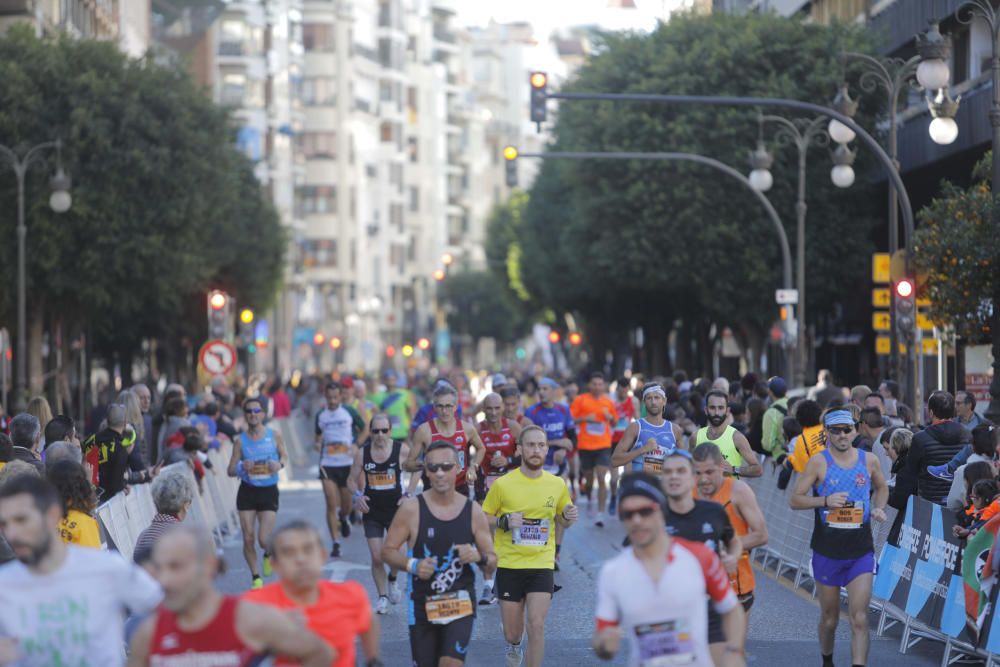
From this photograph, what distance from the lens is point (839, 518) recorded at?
13.1 m

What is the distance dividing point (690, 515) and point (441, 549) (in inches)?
56.4

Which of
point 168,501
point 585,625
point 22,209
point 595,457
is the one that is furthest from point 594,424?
point 22,209

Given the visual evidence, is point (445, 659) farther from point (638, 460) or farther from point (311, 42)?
point (311, 42)

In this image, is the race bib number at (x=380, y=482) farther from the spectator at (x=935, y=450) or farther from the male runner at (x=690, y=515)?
the male runner at (x=690, y=515)

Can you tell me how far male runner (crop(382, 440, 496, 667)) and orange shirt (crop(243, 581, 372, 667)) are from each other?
293 centimetres

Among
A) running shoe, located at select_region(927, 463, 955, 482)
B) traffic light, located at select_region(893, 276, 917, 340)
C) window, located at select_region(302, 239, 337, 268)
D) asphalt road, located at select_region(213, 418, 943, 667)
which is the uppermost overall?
window, located at select_region(302, 239, 337, 268)

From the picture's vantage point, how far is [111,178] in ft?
169

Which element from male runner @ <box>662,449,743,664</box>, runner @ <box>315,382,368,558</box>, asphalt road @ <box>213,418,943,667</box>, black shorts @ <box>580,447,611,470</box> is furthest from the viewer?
black shorts @ <box>580,447,611,470</box>

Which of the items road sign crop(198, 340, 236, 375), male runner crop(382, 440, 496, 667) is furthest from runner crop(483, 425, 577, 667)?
road sign crop(198, 340, 236, 375)

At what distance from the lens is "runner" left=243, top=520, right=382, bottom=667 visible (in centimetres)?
777

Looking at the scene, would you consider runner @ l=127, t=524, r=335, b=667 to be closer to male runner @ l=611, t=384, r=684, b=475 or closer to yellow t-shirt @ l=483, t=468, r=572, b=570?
yellow t-shirt @ l=483, t=468, r=572, b=570

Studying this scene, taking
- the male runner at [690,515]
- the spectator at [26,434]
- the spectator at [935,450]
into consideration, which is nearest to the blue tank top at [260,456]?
the spectator at [26,434]

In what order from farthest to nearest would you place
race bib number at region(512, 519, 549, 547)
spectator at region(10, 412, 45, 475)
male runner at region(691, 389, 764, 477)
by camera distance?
1. spectator at region(10, 412, 45, 475)
2. male runner at region(691, 389, 764, 477)
3. race bib number at region(512, 519, 549, 547)

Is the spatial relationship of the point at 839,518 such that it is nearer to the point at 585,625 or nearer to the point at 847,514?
the point at 847,514
